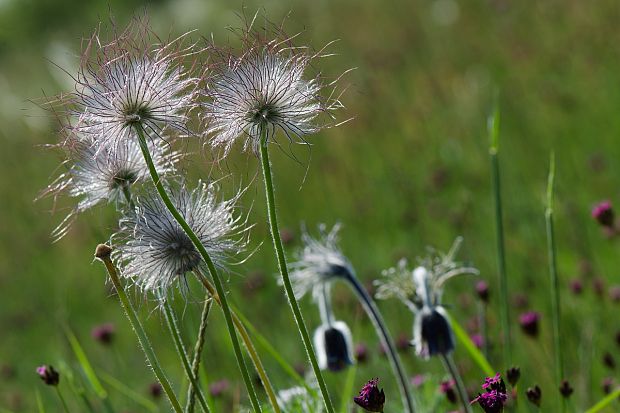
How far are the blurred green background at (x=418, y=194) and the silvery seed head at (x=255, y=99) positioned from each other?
42 centimetres

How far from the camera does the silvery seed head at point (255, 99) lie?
1.89 meters

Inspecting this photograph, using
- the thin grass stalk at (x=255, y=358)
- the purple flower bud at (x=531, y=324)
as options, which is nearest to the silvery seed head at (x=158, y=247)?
the thin grass stalk at (x=255, y=358)

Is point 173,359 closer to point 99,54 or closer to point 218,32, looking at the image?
point 99,54

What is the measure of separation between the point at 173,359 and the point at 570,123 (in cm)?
331

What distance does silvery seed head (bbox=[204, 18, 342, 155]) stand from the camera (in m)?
1.89

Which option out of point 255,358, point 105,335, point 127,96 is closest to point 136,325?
point 255,358

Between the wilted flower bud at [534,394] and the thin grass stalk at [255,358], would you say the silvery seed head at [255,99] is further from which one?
the wilted flower bud at [534,394]

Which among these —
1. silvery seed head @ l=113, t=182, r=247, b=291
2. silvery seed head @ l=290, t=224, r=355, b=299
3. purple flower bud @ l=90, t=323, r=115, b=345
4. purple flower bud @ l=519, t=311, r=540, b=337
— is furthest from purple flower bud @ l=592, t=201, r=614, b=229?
purple flower bud @ l=90, t=323, r=115, b=345

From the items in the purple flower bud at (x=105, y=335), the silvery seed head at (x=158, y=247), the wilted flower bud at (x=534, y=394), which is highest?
the purple flower bud at (x=105, y=335)

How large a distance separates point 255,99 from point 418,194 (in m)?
4.26

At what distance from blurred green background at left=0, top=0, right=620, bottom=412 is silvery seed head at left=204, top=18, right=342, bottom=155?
1.37 feet

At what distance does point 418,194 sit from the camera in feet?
19.9

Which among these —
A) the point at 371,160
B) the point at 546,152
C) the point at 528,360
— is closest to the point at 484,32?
the point at 371,160

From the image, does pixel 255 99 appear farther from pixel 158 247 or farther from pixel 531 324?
pixel 531 324
